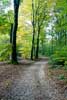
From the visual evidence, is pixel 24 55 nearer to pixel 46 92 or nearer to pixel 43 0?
pixel 43 0

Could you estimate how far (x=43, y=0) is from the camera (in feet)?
108

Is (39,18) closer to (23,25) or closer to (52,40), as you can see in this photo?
(23,25)

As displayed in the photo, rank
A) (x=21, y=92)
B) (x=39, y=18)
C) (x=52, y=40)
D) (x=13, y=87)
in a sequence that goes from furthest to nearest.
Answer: (x=52, y=40), (x=39, y=18), (x=13, y=87), (x=21, y=92)

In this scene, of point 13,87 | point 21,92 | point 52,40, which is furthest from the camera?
point 52,40

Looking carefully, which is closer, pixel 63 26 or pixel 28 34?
pixel 63 26

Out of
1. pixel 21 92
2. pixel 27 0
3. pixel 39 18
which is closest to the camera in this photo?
pixel 21 92

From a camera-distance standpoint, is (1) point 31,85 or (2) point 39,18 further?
(2) point 39,18

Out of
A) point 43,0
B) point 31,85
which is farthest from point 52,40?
point 31,85

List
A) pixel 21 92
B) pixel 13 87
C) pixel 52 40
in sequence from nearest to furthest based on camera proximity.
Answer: pixel 21 92 < pixel 13 87 < pixel 52 40

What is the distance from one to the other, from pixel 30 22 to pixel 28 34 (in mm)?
2895

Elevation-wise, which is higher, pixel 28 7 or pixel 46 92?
pixel 28 7

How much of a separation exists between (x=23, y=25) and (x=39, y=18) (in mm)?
3361

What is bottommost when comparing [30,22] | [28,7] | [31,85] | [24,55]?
[24,55]

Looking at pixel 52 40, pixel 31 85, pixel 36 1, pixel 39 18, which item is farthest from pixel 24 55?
pixel 31 85
